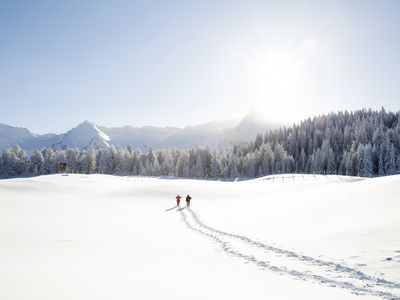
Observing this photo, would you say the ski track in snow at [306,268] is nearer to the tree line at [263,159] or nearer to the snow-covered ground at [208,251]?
the snow-covered ground at [208,251]

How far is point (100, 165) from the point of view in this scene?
140 meters

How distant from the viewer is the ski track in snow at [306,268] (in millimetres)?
10875

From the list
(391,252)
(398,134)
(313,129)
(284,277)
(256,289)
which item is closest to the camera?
(256,289)

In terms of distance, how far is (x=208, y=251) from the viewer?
698 inches

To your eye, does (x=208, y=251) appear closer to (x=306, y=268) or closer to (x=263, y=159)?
(x=306, y=268)

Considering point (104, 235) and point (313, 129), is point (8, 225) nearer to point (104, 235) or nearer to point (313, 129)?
point (104, 235)

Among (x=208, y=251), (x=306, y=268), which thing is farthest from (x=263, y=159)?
(x=306, y=268)

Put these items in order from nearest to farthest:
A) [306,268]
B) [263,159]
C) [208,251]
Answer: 1. [306,268]
2. [208,251]
3. [263,159]

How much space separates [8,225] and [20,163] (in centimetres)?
13017

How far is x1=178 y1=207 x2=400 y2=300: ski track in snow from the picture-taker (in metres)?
10.9

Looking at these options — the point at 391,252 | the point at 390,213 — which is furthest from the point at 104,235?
the point at 390,213

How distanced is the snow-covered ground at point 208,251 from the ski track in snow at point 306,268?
0.14 feet

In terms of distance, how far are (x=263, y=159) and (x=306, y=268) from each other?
11254 cm

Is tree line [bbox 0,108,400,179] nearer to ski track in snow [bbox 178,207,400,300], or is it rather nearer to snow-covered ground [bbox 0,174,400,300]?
snow-covered ground [bbox 0,174,400,300]
